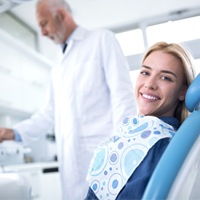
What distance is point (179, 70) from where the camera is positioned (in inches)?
32.4

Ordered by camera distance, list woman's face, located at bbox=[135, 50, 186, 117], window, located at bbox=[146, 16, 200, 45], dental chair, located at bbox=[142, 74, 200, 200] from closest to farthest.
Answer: dental chair, located at bbox=[142, 74, 200, 200] < woman's face, located at bbox=[135, 50, 186, 117] < window, located at bbox=[146, 16, 200, 45]

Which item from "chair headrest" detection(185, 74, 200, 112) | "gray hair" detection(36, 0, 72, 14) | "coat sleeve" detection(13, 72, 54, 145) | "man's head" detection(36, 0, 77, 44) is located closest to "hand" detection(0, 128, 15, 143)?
"coat sleeve" detection(13, 72, 54, 145)

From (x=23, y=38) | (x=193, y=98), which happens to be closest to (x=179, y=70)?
(x=193, y=98)

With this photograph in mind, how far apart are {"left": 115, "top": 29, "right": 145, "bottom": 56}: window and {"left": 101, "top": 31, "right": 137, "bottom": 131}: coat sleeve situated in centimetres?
5

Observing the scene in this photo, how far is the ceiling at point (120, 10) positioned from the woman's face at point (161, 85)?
20cm

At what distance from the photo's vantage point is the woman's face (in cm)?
81

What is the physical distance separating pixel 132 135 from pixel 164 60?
23 centimetres

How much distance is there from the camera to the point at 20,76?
341 cm

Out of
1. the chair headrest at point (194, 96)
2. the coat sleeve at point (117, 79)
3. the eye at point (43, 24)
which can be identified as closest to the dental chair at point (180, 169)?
the chair headrest at point (194, 96)

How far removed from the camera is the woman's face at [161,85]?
32.1 inches

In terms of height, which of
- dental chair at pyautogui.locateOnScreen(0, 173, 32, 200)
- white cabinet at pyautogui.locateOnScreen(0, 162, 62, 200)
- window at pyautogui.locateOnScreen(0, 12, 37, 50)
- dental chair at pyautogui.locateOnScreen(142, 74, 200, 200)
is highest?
window at pyautogui.locateOnScreen(0, 12, 37, 50)

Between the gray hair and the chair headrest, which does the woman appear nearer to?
the chair headrest

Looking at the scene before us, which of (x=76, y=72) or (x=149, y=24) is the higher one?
(x=149, y=24)

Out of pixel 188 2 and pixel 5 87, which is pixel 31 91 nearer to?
pixel 5 87
